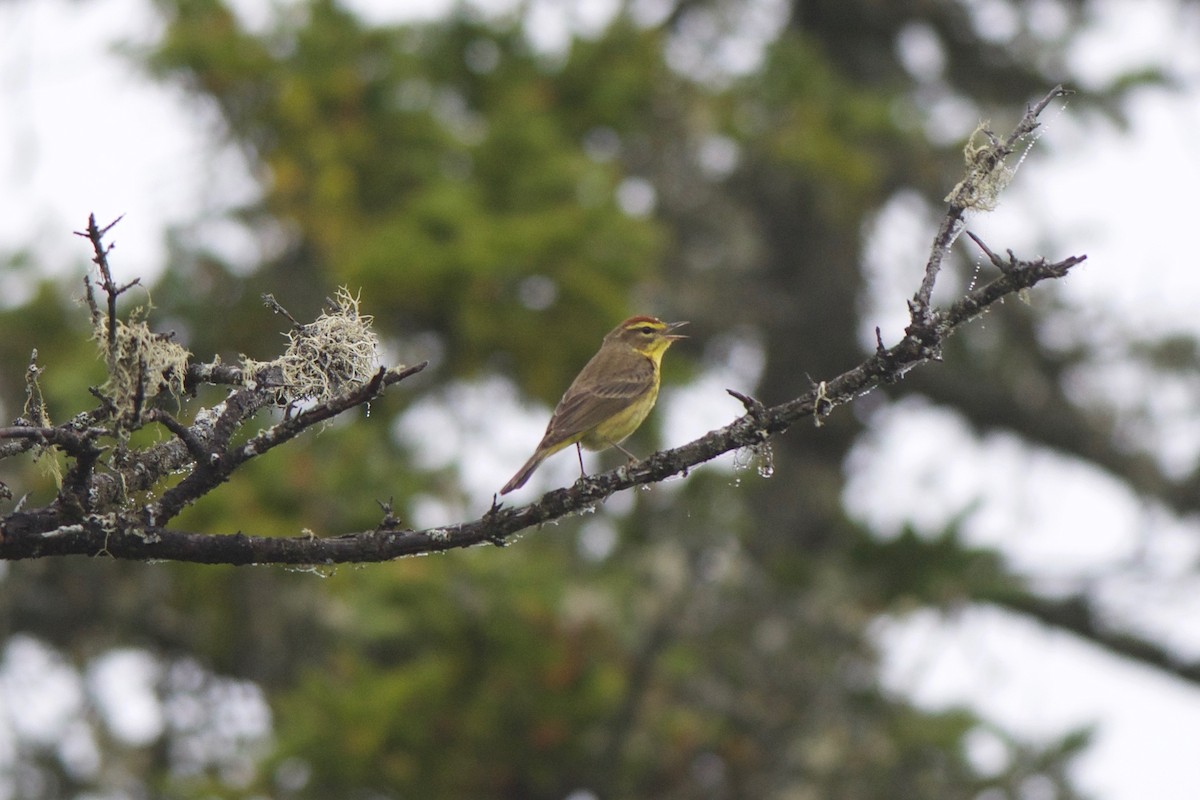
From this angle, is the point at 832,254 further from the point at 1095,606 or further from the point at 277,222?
the point at 277,222

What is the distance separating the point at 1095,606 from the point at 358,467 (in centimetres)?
638

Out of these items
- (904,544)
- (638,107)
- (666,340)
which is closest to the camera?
(666,340)

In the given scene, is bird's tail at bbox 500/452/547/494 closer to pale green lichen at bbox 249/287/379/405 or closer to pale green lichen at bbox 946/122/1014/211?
pale green lichen at bbox 249/287/379/405

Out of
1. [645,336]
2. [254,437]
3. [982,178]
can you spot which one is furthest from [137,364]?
[645,336]

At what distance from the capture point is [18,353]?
9602 mm

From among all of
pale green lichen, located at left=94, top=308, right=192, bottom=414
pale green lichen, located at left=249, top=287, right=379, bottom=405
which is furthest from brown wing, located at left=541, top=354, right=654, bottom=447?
pale green lichen, located at left=94, top=308, right=192, bottom=414

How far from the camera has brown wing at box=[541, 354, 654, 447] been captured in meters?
6.14

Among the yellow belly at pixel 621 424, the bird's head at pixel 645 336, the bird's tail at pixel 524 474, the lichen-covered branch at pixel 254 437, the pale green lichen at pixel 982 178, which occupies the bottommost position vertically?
the lichen-covered branch at pixel 254 437

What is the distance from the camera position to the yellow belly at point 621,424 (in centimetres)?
618

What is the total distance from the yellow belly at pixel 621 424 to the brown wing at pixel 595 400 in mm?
25

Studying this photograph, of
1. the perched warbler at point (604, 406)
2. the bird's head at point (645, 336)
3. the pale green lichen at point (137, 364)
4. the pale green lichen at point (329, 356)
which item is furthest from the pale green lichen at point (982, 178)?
the bird's head at point (645, 336)

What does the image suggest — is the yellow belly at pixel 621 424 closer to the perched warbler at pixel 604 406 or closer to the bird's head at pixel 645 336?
the perched warbler at pixel 604 406

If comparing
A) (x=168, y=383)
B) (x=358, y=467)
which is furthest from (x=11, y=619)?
(x=168, y=383)

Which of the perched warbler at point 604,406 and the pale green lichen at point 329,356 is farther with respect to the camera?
the perched warbler at point 604,406
